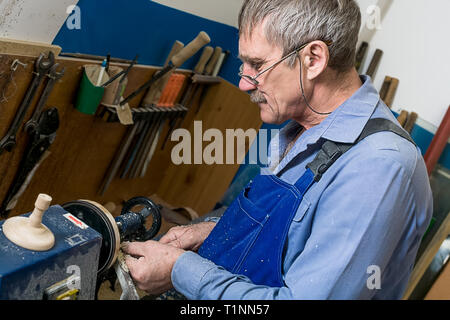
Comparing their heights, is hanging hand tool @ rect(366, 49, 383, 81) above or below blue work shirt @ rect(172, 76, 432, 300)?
above

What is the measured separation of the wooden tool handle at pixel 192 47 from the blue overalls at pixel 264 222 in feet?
3.56

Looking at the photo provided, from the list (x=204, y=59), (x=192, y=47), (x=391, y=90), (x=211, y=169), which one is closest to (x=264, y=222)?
(x=192, y=47)

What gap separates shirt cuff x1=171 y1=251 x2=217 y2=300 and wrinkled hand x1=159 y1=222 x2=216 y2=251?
371 millimetres

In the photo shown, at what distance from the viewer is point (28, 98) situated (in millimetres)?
1767

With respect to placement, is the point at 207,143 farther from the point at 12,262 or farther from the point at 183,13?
the point at 12,262

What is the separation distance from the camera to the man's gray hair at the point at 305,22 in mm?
1184

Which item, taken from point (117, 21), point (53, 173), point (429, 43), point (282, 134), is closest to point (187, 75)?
point (117, 21)

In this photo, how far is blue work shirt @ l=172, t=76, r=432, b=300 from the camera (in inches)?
37.3

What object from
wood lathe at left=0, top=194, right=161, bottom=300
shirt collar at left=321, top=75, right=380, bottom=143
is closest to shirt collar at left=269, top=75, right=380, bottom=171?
shirt collar at left=321, top=75, right=380, bottom=143

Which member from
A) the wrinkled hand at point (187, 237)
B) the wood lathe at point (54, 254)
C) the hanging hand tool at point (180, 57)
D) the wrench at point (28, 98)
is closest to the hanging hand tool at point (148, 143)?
the hanging hand tool at point (180, 57)

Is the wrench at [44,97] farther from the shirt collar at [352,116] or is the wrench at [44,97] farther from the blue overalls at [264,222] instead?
the shirt collar at [352,116]

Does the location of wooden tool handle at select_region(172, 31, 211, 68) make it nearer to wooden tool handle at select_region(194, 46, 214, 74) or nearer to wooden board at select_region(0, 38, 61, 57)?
wooden tool handle at select_region(194, 46, 214, 74)
